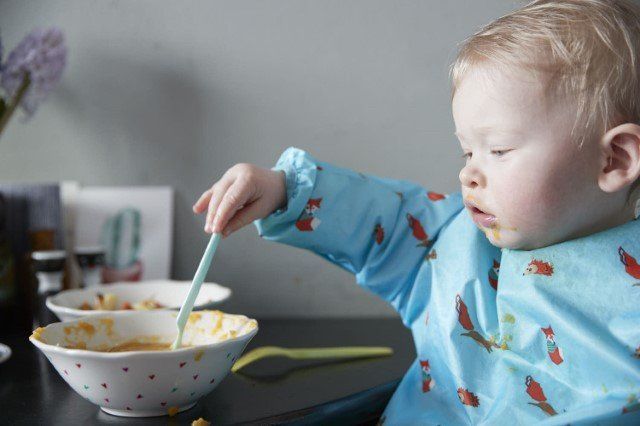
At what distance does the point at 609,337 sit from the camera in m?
0.77

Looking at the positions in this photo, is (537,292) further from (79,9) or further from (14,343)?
(79,9)

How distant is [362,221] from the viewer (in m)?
0.98

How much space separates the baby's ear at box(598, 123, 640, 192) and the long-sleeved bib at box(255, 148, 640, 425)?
2.8 inches

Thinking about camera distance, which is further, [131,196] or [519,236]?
[131,196]

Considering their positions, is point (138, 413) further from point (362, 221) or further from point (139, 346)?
point (362, 221)

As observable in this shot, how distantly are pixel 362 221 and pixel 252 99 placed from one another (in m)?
0.42

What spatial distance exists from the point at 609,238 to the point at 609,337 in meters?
0.12

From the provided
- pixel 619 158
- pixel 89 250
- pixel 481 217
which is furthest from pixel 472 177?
pixel 89 250

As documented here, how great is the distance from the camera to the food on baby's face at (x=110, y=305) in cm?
107

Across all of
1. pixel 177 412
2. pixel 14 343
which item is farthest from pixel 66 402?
pixel 14 343

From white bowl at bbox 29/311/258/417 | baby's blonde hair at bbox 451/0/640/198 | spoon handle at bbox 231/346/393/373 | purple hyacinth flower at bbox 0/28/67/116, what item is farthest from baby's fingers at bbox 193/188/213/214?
purple hyacinth flower at bbox 0/28/67/116

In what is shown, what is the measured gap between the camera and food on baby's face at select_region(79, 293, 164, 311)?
1070mm

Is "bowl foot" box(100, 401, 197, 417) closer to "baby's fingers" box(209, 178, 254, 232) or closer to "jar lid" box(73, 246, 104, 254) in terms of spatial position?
"baby's fingers" box(209, 178, 254, 232)

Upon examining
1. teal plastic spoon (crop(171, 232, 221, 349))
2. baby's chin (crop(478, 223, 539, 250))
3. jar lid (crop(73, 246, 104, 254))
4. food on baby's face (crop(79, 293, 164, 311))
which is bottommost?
food on baby's face (crop(79, 293, 164, 311))
